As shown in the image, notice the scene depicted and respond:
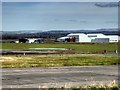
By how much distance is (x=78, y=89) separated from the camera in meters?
15.4

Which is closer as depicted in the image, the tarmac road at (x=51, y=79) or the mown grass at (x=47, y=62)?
the tarmac road at (x=51, y=79)

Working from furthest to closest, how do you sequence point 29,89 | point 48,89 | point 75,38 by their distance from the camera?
point 75,38 < point 29,89 < point 48,89

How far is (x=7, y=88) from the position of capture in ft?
54.4

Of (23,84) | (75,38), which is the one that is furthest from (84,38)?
(23,84)

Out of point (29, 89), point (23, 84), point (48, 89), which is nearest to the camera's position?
point (48, 89)

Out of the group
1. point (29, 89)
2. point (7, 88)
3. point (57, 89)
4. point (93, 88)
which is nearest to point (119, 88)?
point (93, 88)

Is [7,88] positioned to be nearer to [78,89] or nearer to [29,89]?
[29,89]

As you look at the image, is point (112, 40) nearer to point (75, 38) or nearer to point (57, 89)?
point (75, 38)

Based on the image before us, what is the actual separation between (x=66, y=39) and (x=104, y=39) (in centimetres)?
1830

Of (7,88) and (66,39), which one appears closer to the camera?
(7,88)

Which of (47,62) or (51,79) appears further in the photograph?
(47,62)

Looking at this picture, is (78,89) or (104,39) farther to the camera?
(104,39)

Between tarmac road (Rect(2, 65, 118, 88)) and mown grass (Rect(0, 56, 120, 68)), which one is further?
mown grass (Rect(0, 56, 120, 68))

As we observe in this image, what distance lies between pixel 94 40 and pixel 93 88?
545ft
